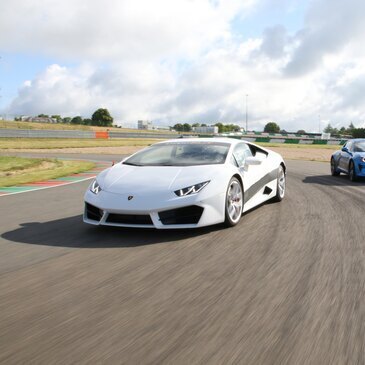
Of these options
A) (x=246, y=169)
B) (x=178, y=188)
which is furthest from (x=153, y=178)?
(x=246, y=169)

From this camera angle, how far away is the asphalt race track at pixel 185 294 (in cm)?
244

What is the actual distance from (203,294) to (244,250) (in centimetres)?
136

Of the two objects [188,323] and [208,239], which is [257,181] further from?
[188,323]

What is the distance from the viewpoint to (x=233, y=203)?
226 inches

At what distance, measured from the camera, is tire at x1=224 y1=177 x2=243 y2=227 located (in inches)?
218

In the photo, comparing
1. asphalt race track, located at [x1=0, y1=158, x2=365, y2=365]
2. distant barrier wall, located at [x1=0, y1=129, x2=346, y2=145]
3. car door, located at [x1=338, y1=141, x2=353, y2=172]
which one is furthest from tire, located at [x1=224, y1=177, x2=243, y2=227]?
distant barrier wall, located at [x1=0, y1=129, x2=346, y2=145]

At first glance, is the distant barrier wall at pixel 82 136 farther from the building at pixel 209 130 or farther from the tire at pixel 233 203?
the building at pixel 209 130

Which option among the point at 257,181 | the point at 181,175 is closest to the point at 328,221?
the point at 257,181

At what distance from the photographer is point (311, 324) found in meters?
2.76

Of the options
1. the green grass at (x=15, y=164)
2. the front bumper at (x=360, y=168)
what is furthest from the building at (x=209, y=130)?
the front bumper at (x=360, y=168)

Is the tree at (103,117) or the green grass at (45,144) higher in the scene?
the tree at (103,117)

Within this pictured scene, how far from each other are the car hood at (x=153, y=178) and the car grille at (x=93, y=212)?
0.28 meters

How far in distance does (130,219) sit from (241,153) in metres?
2.42

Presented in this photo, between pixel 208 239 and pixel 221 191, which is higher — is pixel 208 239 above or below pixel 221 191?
below
